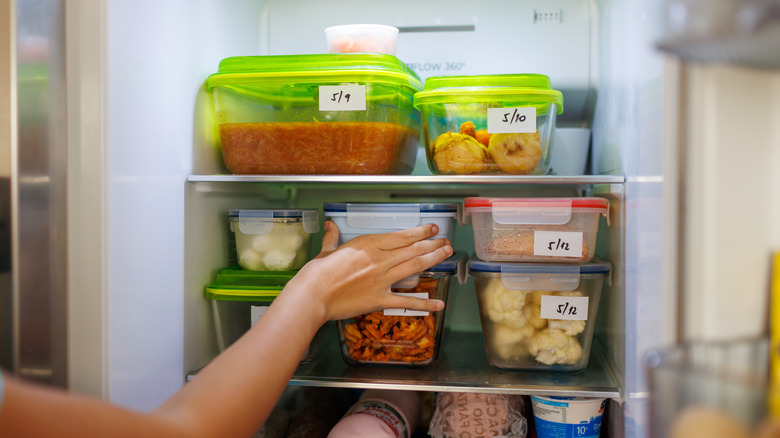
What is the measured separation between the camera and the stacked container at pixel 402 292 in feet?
4.08

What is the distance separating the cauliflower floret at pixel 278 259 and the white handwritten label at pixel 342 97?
33cm

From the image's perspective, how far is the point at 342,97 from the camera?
1.22 meters

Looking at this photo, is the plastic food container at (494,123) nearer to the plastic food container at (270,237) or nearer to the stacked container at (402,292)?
the stacked container at (402,292)

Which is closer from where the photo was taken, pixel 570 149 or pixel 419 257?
pixel 419 257

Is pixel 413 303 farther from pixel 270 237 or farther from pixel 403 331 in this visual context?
pixel 270 237

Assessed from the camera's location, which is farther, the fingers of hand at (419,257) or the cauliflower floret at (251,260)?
the cauliflower floret at (251,260)

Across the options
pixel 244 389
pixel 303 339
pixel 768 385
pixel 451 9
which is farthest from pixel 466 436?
pixel 451 9

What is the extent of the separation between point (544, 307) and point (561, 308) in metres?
0.03

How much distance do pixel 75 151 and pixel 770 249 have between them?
956mm

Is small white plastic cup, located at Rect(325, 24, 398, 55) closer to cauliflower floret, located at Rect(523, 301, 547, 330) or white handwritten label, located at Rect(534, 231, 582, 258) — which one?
white handwritten label, located at Rect(534, 231, 582, 258)

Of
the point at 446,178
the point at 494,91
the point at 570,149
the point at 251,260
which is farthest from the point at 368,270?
the point at 570,149

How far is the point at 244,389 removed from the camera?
816 mm

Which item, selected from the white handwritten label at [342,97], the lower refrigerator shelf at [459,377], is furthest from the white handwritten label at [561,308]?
the white handwritten label at [342,97]

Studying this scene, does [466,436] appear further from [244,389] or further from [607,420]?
[244,389]
